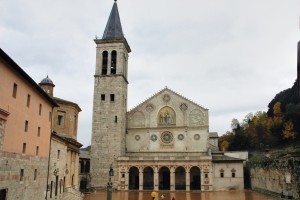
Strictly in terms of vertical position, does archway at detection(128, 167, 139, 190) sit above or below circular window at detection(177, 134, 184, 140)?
below

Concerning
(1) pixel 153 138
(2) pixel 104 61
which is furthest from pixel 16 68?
(2) pixel 104 61

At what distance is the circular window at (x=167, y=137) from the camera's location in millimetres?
54906

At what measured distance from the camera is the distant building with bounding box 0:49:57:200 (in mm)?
16438

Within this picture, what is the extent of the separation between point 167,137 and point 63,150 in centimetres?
2700

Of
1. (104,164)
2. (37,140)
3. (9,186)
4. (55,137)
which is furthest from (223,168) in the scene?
(9,186)

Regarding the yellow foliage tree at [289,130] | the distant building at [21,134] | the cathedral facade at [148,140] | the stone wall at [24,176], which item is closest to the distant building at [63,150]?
the distant building at [21,134]

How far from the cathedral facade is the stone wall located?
26694 mm

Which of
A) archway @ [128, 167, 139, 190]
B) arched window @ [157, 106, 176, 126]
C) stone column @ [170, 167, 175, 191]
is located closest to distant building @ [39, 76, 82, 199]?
stone column @ [170, 167, 175, 191]

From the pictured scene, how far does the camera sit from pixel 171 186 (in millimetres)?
49844

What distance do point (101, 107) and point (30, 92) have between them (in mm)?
34097

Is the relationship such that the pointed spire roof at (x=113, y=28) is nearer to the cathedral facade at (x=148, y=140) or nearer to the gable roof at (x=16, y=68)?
the cathedral facade at (x=148, y=140)

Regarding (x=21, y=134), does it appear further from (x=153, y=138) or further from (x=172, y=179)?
(x=153, y=138)

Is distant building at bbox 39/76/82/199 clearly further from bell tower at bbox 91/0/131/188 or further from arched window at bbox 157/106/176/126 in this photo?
arched window at bbox 157/106/176/126

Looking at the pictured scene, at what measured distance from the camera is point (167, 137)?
55156mm
